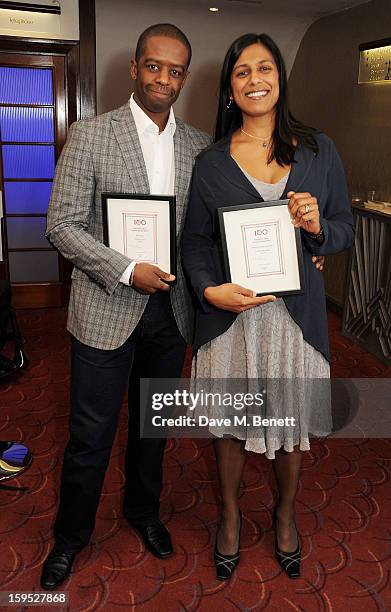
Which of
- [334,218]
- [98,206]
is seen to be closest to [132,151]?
[98,206]

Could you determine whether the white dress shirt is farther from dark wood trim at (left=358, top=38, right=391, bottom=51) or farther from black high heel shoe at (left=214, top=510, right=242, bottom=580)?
dark wood trim at (left=358, top=38, right=391, bottom=51)

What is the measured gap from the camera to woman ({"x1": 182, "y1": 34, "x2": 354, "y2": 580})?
1684 mm

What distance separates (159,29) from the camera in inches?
66.2

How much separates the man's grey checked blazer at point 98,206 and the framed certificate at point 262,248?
23 cm

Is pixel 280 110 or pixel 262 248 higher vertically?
pixel 280 110

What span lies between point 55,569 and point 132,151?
1.39m

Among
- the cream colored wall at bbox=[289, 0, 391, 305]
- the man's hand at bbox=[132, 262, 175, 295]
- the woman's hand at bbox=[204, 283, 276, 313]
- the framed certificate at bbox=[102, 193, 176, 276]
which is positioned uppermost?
the cream colored wall at bbox=[289, 0, 391, 305]

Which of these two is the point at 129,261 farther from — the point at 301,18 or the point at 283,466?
the point at 301,18

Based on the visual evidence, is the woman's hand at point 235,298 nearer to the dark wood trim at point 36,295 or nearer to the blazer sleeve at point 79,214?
the blazer sleeve at point 79,214

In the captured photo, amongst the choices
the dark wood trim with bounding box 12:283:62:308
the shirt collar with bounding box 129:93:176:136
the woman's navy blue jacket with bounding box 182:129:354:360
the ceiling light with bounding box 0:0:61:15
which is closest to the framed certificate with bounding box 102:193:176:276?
the woman's navy blue jacket with bounding box 182:129:354:360

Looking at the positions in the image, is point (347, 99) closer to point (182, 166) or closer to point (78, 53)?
point (78, 53)

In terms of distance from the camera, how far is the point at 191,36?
204 inches

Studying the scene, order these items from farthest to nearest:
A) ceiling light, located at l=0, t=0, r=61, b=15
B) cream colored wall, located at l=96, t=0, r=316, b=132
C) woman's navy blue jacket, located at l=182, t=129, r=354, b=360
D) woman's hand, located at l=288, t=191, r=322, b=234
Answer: cream colored wall, located at l=96, t=0, r=316, b=132, ceiling light, located at l=0, t=0, r=61, b=15, woman's navy blue jacket, located at l=182, t=129, r=354, b=360, woman's hand, located at l=288, t=191, r=322, b=234

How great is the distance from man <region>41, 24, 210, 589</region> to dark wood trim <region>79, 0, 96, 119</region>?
326 cm
